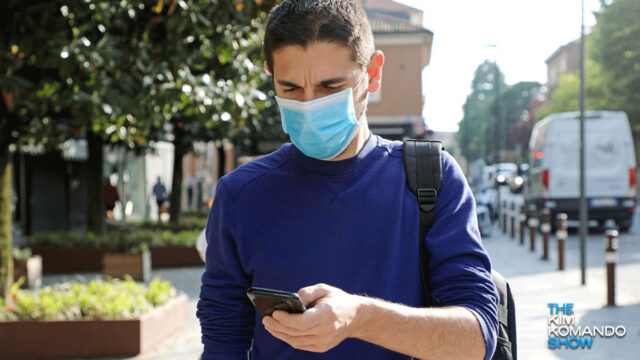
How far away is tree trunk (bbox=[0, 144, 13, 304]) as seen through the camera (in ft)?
28.2

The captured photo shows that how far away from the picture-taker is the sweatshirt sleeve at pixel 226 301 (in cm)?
189

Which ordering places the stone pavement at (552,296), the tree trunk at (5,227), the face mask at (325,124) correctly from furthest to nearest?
the tree trunk at (5,227) → the stone pavement at (552,296) → the face mask at (325,124)

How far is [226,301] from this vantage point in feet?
6.20

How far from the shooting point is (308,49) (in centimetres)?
179

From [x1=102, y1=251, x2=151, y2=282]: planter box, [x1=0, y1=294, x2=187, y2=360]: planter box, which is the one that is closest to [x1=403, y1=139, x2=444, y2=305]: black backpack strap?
[x1=0, y1=294, x2=187, y2=360]: planter box

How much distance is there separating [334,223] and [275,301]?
15.3 inches

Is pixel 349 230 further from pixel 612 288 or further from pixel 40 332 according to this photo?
pixel 612 288

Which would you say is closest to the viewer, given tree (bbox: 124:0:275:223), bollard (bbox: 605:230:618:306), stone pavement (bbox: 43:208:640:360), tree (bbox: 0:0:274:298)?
tree (bbox: 0:0:274:298)

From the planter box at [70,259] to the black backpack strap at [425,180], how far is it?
13779 mm

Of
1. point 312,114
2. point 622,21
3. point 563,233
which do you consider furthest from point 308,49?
point 622,21

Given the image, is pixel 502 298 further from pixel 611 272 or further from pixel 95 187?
pixel 95 187

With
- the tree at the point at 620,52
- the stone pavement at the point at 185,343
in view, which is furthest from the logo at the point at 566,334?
the tree at the point at 620,52

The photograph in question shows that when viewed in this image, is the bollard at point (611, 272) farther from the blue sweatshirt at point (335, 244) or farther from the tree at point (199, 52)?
the blue sweatshirt at point (335, 244)

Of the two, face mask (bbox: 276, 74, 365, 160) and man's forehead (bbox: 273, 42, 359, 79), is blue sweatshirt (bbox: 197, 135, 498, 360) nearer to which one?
face mask (bbox: 276, 74, 365, 160)
